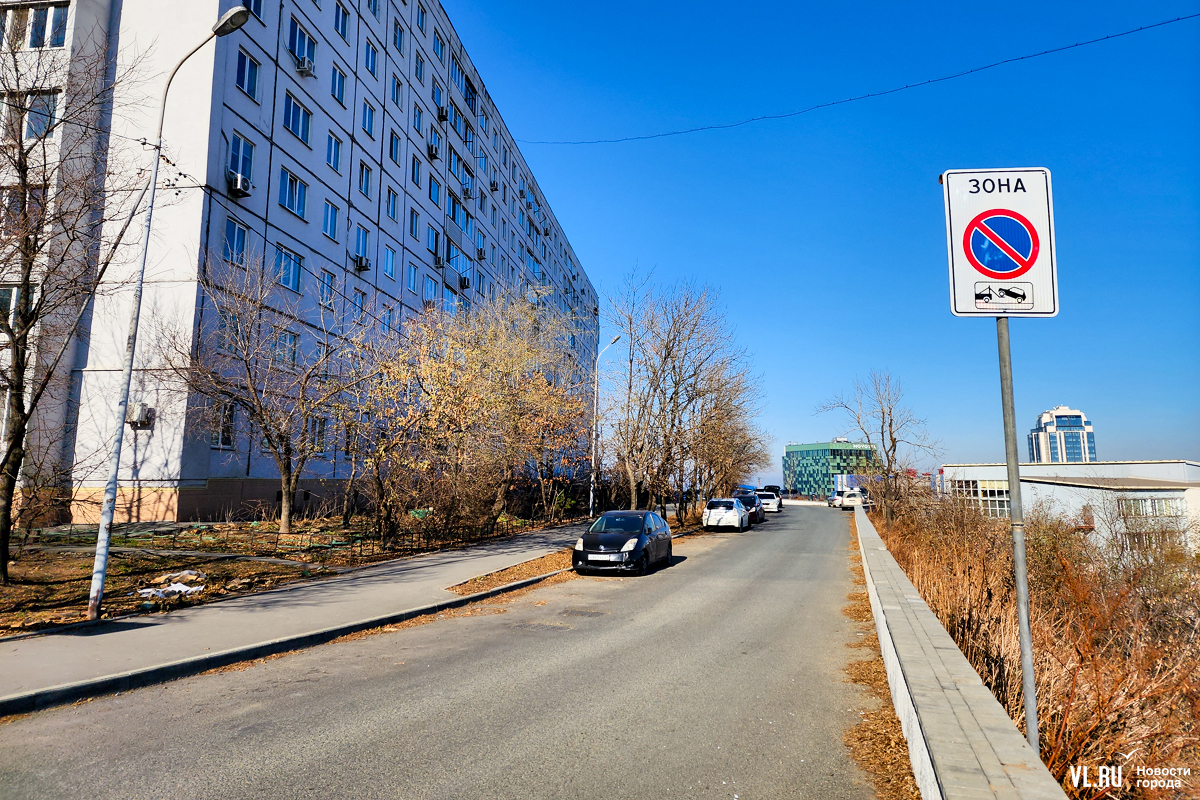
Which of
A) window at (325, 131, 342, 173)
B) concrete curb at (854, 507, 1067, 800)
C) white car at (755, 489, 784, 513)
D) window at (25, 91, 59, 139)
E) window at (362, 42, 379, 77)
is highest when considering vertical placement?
window at (362, 42, 379, 77)

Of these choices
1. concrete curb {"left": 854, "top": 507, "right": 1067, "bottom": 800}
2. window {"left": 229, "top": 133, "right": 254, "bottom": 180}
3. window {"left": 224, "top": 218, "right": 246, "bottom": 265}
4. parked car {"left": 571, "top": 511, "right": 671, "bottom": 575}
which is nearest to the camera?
concrete curb {"left": 854, "top": 507, "right": 1067, "bottom": 800}

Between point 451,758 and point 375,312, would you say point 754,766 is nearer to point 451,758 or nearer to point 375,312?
point 451,758

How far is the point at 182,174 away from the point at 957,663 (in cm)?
2136

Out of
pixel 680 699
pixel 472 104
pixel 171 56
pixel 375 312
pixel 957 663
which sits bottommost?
pixel 680 699

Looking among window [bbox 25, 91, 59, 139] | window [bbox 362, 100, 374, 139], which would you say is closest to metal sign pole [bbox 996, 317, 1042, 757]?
window [bbox 25, 91, 59, 139]

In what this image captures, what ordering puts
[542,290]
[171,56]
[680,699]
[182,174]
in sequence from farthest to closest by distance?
[542,290]
[171,56]
[182,174]
[680,699]

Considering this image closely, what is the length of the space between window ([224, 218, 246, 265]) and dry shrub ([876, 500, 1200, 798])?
2058 centimetres

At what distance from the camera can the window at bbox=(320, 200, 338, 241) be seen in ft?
86.6

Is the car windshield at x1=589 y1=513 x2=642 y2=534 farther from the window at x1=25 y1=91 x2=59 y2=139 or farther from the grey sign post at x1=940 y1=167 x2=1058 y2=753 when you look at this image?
the grey sign post at x1=940 y1=167 x2=1058 y2=753

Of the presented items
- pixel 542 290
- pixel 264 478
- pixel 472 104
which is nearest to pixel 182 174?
pixel 264 478

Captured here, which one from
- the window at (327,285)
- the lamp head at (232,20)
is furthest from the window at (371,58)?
the lamp head at (232,20)

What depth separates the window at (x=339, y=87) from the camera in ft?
88.6

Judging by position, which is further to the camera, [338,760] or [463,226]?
[463,226]

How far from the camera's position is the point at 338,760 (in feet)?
15.1
